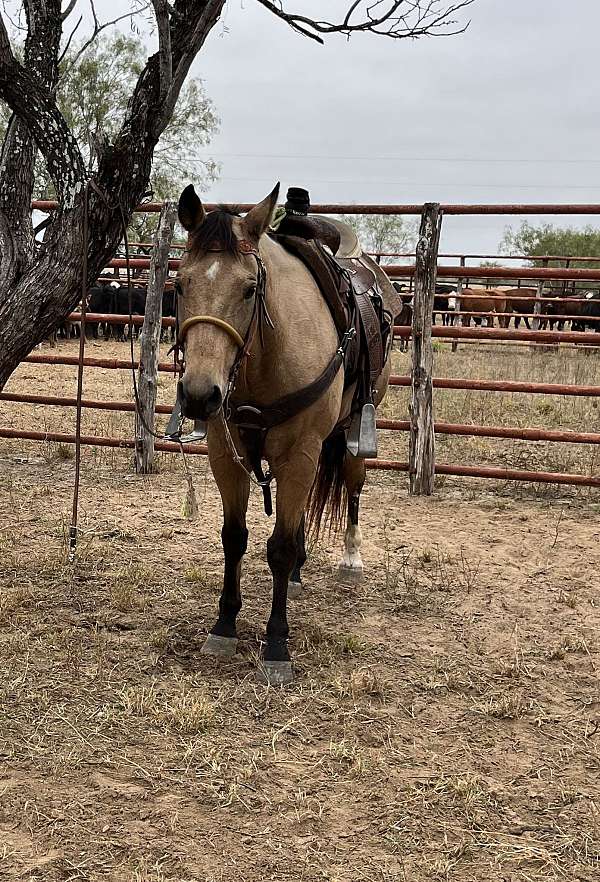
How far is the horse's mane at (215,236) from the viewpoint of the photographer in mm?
2969

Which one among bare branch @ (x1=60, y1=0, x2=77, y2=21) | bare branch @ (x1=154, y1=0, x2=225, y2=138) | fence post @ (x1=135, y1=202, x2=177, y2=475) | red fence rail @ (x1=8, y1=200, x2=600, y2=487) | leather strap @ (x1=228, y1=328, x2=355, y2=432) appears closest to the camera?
leather strap @ (x1=228, y1=328, x2=355, y2=432)

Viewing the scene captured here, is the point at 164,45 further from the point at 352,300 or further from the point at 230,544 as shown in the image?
the point at 230,544

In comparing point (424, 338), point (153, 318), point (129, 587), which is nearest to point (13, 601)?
point (129, 587)

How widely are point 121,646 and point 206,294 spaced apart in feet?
5.61

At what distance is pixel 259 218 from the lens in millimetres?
3068

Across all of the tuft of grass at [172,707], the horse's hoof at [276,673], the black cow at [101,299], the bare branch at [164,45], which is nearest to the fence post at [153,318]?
the bare branch at [164,45]

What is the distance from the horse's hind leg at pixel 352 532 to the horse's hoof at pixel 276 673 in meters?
1.27

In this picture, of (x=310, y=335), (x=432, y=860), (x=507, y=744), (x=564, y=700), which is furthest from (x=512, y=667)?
(x=310, y=335)

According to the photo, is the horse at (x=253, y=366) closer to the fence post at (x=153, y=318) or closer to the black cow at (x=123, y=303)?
the fence post at (x=153, y=318)

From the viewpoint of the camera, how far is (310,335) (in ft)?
11.5

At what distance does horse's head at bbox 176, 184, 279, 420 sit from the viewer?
2834 mm

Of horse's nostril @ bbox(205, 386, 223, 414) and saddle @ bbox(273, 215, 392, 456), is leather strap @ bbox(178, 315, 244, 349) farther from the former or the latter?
saddle @ bbox(273, 215, 392, 456)

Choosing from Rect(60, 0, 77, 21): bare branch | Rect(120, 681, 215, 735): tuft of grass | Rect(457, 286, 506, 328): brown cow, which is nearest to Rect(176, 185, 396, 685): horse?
Rect(120, 681, 215, 735): tuft of grass

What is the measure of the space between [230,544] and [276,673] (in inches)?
Answer: 24.8
